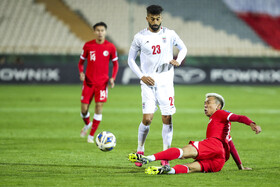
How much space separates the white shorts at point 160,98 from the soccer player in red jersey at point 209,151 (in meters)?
1.01

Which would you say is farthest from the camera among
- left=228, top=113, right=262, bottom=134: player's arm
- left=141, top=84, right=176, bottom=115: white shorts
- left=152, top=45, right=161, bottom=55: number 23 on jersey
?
left=141, top=84, right=176, bottom=115: white shorts

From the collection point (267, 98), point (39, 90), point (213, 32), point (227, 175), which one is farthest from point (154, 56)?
point (213, 32)

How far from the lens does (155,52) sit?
8.20 m

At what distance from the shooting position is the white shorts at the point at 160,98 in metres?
8.27

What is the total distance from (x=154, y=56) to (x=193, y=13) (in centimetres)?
3200

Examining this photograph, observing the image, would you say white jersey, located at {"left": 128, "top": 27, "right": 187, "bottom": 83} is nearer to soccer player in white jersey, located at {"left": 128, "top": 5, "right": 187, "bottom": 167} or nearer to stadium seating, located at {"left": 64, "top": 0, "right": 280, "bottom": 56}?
soccer player in white jersey, located at {"left": 128, "top": 5, "right": 187, "bottom": 167}

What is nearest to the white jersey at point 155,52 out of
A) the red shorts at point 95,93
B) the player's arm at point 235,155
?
the player's arm at point 235,155

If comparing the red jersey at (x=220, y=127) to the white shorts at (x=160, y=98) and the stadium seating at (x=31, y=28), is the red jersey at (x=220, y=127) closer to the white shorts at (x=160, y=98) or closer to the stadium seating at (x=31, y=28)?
the white shorts at (x=160, y=98)

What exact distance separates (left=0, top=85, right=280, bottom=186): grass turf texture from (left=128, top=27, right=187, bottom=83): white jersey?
4.73ft

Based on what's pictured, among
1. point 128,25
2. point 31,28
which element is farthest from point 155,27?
point 128,25

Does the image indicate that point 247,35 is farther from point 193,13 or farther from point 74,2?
point 74,2

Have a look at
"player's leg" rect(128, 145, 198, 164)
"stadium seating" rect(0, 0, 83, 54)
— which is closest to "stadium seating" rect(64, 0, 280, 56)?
"stadium seating" rect(0, 0, 83, 54)

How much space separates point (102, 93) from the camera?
10812 mm

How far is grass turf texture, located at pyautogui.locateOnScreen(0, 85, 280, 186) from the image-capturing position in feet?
21.9
